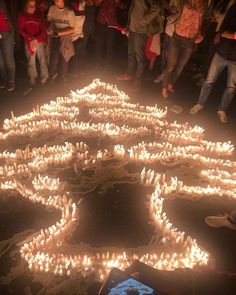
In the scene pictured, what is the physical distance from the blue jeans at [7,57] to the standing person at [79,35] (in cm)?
154

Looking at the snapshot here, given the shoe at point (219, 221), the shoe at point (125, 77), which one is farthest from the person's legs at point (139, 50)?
the shoe at point (219, 221)

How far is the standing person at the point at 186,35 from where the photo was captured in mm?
7051

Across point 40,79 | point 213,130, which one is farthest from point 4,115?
point 213,130

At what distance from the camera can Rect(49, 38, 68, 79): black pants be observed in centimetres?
823

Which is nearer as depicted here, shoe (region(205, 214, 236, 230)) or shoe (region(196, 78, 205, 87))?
shoe (region(205, 214, 236, 230))

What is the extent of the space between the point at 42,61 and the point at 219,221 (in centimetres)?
543

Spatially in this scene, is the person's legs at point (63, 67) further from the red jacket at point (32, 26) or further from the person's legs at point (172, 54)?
the person's legs at point (172, 54)

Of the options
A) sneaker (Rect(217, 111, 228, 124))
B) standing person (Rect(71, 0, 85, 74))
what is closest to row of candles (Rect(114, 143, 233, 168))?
sneaker (Rect(217, 111, 228, 124))

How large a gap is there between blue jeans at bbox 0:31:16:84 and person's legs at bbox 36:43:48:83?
572 mm

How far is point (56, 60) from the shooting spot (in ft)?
27.6

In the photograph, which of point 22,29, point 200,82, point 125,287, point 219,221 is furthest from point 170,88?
point 125,287

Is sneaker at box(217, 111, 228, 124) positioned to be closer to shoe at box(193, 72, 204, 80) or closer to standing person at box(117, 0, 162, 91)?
standing person at box(117, 0, 162, 91)

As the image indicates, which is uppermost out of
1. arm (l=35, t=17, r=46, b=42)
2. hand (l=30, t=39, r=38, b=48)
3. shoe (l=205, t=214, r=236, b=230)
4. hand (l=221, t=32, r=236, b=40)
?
hand (l=221, t=32, r=236, b=40)

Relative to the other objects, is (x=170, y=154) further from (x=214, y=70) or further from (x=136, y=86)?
(x=136, y=86)
